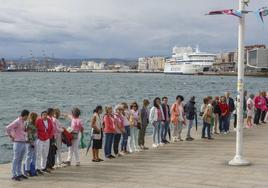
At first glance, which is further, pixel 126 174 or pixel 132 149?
pixel 132 149

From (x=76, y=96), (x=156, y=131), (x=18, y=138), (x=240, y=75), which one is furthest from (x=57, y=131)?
(x=76, y=96)

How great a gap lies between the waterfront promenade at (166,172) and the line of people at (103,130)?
442 mm

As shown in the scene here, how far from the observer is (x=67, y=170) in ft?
43.5

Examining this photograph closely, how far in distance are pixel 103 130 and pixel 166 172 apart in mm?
3129

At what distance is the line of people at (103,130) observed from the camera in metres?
12.2

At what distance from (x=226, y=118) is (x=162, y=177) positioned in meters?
9.72

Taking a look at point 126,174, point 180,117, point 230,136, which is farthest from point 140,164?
point 230,136

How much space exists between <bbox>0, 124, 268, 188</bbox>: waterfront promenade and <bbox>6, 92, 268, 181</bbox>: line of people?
0.44 m

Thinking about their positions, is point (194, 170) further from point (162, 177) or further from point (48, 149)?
point (48, 149)

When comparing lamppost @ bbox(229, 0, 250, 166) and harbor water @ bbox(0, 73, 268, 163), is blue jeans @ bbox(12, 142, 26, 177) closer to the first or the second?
lamppost @ bbox(229, 0, 250, 166)

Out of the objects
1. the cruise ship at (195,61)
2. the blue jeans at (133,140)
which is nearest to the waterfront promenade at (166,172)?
the blue jeans at (133,140)

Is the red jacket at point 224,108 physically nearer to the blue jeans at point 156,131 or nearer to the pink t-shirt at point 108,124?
the blue jeans at point 156,131

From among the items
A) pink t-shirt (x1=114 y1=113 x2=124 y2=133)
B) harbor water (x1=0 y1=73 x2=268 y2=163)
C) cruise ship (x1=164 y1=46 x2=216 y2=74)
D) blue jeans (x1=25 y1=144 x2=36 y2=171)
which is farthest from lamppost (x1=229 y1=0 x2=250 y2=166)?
cruise ship (x1=164 y1=46 x2=216 y2=74)

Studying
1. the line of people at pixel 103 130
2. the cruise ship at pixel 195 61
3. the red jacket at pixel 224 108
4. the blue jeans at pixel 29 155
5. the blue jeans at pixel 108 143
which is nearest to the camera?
the line of people at pixel 103 130
